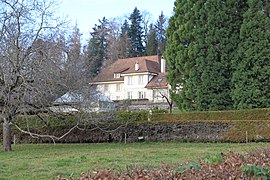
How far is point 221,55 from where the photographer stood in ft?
80.4

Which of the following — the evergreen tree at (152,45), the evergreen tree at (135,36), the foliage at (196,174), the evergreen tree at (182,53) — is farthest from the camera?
the evergreen tree at (135,36)

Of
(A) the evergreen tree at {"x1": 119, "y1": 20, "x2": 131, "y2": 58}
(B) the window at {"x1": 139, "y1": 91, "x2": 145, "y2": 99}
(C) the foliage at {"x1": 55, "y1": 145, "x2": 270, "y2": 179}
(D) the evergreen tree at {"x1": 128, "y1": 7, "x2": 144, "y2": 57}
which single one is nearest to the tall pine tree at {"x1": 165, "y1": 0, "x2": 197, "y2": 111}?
(B) the window at {"x1": 139, "y1": 91, "x2": 145, "y2": 99}

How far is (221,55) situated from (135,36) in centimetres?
4013

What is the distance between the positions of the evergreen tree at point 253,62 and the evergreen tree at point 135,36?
39.8 meters

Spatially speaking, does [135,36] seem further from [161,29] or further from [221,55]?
[221,55]

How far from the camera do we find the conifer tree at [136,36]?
6338cm

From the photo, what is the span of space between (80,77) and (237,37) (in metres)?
11.3

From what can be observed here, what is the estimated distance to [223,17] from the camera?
957 inches

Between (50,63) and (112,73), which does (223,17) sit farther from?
(112,73)

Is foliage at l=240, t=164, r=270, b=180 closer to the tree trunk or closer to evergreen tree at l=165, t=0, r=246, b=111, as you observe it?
the tree trunk

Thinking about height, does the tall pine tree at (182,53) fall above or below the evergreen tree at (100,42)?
below

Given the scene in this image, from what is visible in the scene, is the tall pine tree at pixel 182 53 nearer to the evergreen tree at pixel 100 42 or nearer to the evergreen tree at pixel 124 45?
the evergreen tree at pixel 100 42

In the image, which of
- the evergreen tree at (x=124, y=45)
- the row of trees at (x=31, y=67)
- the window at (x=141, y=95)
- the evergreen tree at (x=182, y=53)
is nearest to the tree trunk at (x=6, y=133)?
the row of trees at (x=31, y=67)

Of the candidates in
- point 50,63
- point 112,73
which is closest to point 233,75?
point 50,63
